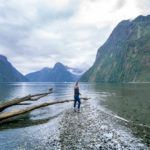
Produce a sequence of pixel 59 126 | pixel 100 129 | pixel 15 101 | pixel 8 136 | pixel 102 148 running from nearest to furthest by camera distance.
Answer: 1. pixel 102 148
2. pixel 8 136
3. pixel 100 129
4. pixel 59 126
5. pixel 15 101

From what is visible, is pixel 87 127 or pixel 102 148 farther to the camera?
pixel 87 127

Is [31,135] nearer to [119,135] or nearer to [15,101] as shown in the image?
[119,135]

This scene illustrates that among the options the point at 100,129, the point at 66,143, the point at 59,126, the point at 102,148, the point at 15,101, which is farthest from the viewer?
the point at 15,101

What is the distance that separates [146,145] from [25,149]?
840cm

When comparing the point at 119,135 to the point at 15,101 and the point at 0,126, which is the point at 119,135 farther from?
the point at 15,101

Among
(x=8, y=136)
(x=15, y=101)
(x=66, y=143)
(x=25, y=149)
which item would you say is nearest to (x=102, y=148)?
(x=66, y=143)

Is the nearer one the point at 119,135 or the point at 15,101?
the point at 119,135

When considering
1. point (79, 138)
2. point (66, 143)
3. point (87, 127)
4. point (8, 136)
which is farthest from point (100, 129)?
point (8, 136)

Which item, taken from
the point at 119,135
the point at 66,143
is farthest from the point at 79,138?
the point at 119,135

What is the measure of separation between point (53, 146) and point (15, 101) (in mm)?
21755

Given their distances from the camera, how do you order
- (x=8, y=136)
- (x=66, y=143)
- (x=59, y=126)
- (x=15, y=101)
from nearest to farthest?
1. (x=66, y=143)
2. (x=8, y=136)
3. (x=59, y=126)
4. (x=15, y=101)

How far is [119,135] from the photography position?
2292cm

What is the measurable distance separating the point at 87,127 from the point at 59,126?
3.01 m

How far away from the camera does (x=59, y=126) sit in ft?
92.7
